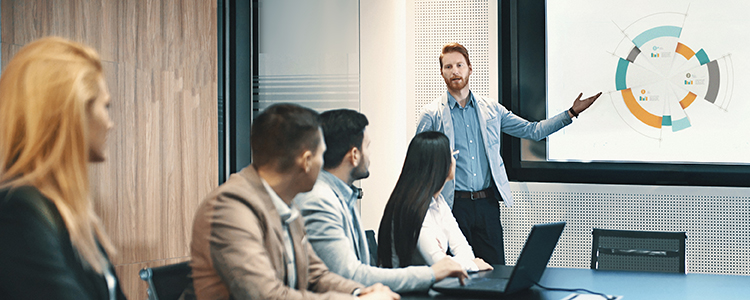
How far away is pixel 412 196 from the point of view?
237 cm

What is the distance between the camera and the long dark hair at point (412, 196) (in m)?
2.28

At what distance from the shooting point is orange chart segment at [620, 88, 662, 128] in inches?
161

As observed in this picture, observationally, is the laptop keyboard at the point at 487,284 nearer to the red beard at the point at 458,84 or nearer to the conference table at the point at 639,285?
the conference table at the point at 639,285

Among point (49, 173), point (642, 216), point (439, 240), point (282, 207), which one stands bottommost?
point (642, 216)

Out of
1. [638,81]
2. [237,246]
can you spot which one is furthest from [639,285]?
[638,81]

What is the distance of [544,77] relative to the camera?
168 inches

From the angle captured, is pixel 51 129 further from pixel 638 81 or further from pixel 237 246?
pixel 638 81

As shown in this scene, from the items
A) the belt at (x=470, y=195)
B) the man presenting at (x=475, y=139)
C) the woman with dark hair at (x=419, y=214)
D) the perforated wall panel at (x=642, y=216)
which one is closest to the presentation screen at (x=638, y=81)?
the perforated wall panel at (x=642, y=216)

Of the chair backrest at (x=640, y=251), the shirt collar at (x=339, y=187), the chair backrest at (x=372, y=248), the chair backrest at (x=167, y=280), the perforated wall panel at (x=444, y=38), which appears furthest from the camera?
the perforated wall panel at (x=444, y=38)

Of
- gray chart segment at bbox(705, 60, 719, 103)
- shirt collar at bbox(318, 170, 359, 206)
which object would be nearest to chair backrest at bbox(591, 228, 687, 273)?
shirt collar at bbox(318, 170, 359, 206)

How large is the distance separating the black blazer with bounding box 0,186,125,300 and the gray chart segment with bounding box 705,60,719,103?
4.01m

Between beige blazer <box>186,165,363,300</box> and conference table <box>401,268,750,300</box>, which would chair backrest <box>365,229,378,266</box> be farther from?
beige blazer <box>186,165,363,300</box>

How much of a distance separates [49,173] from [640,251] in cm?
249

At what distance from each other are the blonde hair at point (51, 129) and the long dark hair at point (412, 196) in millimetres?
1298
